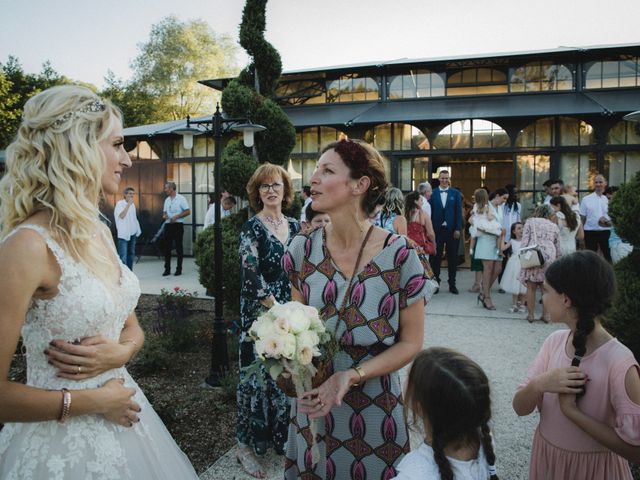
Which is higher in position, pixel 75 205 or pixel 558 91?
pixel 558 91

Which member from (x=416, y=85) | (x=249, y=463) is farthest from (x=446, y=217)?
(x=249, y=463)

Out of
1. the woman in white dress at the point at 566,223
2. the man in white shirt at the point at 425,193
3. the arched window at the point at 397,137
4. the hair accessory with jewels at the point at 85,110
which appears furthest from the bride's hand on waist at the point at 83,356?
the arched window at the point at 397,137

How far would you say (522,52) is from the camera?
13.9 metres

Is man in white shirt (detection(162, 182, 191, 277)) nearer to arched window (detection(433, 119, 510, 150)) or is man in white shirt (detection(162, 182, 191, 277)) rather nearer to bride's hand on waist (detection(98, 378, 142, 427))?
arched window (detection(433, 119, 510, 150))

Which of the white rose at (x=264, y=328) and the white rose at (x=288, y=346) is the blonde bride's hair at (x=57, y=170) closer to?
the white rose at (x=264, y=328)

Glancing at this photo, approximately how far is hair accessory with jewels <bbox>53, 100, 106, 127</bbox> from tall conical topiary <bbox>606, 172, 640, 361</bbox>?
13.7ft

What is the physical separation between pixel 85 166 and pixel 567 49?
14.8 meters

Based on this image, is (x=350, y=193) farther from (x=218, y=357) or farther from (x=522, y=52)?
(x=522, y=52)

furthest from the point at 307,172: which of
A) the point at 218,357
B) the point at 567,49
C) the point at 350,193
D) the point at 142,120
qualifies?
the point at 142,120

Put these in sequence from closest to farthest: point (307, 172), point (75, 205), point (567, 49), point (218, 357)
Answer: point (75, 205), point (218, 357), point (567, 49), point (307, 172)

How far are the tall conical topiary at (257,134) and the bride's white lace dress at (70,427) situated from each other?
17.0 ft

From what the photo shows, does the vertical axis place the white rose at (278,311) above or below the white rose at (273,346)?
above

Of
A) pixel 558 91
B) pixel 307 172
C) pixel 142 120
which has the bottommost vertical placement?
pixel 307 172

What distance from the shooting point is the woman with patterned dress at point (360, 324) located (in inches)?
87.0
